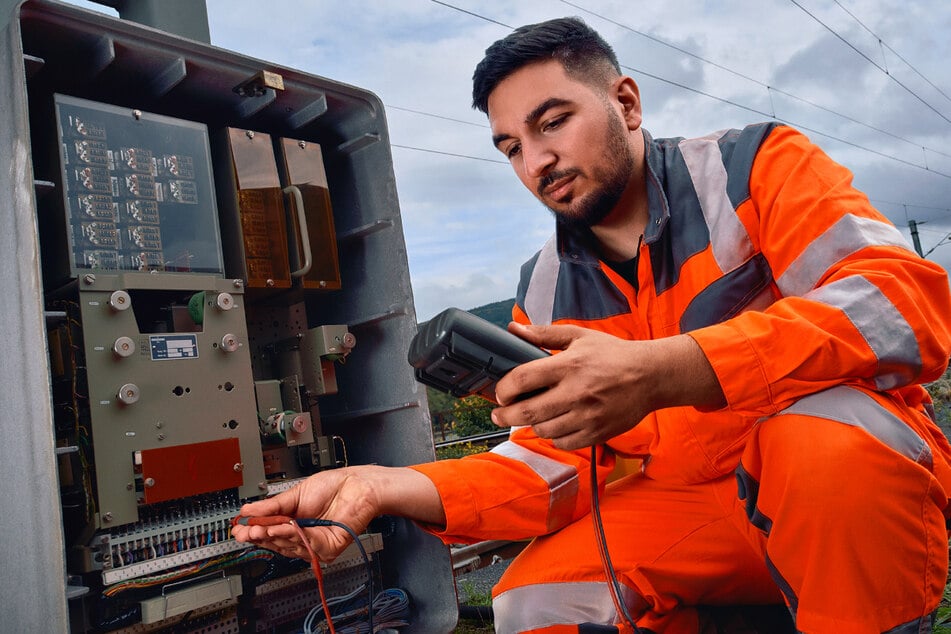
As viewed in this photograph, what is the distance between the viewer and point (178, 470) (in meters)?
2.14

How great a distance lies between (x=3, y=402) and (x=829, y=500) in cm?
176

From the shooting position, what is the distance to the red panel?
6.84 feet

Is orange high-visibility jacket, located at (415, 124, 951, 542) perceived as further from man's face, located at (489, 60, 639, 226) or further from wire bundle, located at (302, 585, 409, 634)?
wire bundle, located at (302, 585, 409, 634)

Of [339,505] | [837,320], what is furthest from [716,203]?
[339,505]

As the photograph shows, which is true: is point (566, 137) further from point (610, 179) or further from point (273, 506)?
point (273, 506)

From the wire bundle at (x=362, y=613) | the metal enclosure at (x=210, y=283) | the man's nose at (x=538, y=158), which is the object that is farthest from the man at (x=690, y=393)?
the wire bundle at (x=362, y=613)

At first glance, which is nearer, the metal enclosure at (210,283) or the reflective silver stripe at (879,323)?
the reflective silver stripe at (879,323)

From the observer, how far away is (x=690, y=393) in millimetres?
1373

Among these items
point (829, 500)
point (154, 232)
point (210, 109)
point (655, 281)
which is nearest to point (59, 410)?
point (154, 232)

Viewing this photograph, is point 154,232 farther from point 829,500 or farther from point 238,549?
point 829,500

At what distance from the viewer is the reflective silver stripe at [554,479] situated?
1.97 m

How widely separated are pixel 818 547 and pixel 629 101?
125cm

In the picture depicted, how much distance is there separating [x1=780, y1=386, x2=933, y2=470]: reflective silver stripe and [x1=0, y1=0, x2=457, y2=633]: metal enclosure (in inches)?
56.7

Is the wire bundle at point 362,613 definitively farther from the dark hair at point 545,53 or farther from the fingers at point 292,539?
the dark hair at point 545,53
